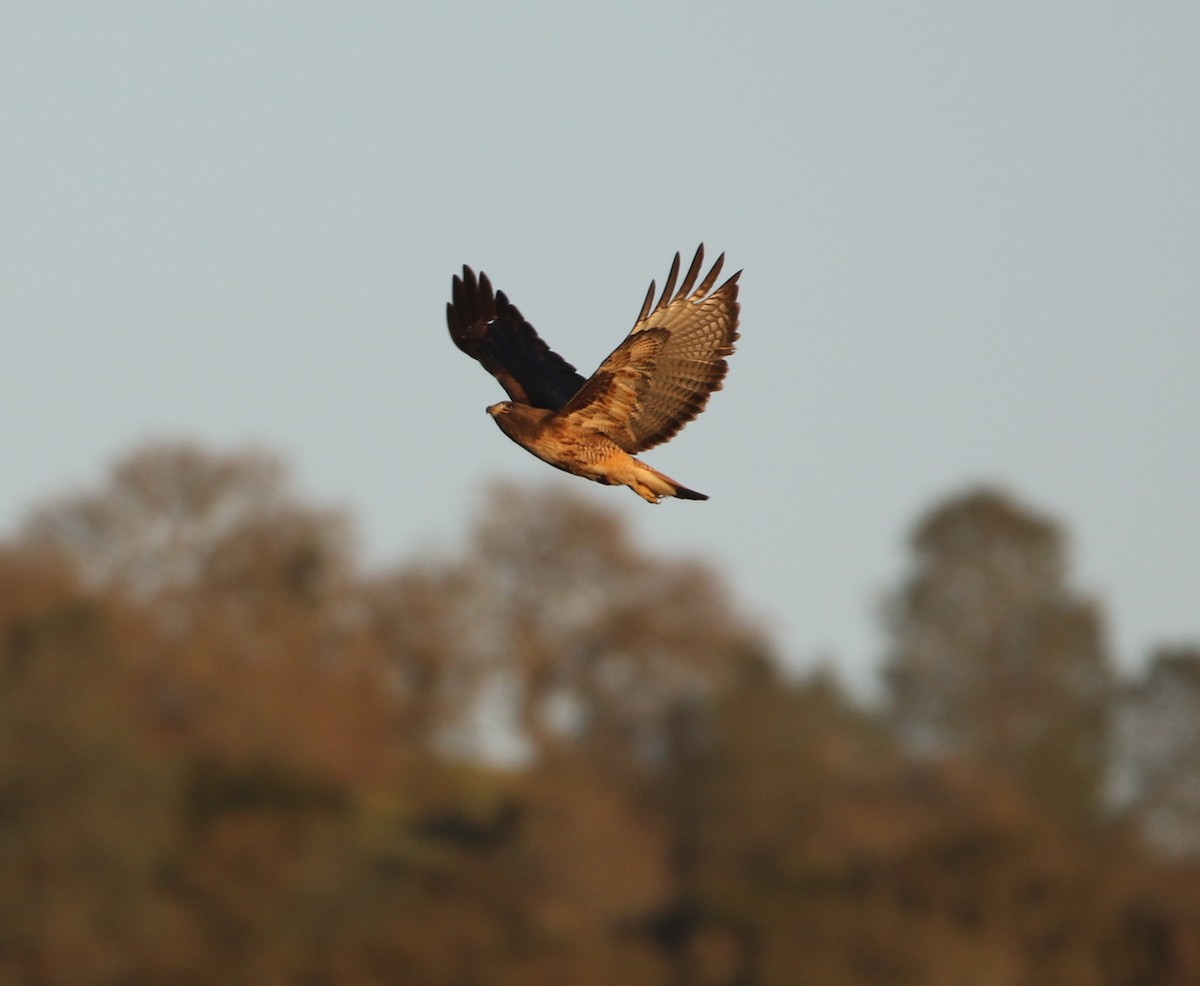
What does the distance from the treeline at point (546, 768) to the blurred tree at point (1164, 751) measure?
0.08m

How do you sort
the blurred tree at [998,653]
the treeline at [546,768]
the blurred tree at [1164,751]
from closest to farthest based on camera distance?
the treeline at [546,768], the blurred tree at [1164,751], the blurred tree at [998,653]

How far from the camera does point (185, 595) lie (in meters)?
53.5

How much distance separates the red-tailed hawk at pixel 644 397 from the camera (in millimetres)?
9336

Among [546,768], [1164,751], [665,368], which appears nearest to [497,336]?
[665,368]

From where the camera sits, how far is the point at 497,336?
10938 mm

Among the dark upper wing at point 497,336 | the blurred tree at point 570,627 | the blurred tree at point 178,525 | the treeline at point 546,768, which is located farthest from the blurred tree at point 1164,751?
the dark upper wing at point 497,336

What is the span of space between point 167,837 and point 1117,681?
26.4 m

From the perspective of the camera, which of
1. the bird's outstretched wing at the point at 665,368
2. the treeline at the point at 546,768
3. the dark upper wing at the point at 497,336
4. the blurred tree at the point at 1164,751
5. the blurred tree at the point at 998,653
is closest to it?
the bird's outstretched wing at the point at 665,368

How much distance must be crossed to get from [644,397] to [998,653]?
46.4 meters

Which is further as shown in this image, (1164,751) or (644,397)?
(1164,751)

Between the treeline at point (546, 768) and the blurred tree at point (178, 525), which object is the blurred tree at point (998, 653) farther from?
the blurred tree at point (178, 525)

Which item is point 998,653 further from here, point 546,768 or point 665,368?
point 665,368

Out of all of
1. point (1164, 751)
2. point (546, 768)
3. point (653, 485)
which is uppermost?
point (1164, 751)

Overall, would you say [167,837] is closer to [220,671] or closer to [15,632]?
[15,632]
